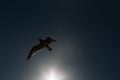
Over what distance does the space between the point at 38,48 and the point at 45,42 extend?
0.85 meters

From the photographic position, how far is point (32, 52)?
17953 mm

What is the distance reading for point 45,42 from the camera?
693 inches

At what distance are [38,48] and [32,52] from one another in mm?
492

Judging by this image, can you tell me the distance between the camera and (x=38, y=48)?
18.2 meters

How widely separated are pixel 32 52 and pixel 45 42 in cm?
112
